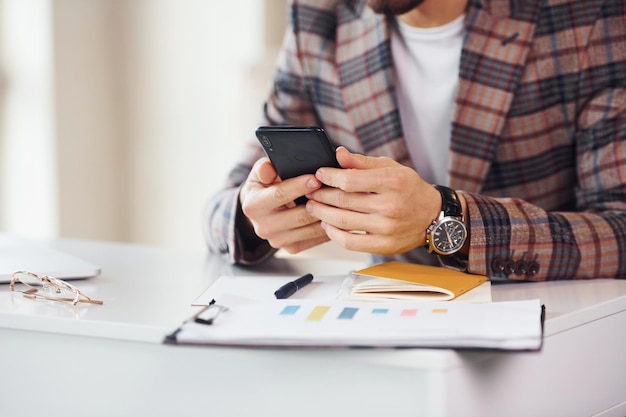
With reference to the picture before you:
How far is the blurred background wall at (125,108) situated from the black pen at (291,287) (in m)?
1.98

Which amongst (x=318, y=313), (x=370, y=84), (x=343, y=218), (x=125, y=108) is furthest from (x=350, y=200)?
(x=125, y=108)

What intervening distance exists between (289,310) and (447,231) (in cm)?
31

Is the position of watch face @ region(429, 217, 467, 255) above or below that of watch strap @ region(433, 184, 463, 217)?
below

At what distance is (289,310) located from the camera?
2.67 ft

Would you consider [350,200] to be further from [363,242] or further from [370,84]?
[370,84]

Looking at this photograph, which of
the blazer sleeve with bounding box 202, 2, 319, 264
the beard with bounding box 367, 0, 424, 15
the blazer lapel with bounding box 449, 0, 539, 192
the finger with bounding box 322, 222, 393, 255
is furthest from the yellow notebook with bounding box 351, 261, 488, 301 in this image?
the beard with bounding box 367, 0, 424, 15

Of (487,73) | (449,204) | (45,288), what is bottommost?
(45,288)

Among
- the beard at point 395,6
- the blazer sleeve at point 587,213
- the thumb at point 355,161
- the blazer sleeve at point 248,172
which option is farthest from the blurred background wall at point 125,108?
the thumb at point 355,161

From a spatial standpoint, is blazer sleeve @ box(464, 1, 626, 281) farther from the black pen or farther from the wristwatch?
the black pen

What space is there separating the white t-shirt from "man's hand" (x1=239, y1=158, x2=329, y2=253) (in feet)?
1.31

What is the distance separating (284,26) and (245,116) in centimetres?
39

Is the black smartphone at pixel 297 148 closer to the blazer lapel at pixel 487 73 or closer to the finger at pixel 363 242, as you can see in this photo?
the finger at pixel 363 242

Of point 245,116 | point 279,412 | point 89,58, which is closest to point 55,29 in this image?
point 89,58

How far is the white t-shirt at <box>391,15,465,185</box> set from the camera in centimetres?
144
